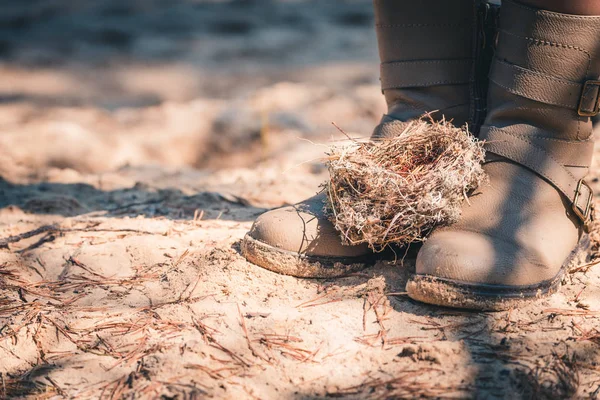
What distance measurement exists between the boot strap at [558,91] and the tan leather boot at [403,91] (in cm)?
20

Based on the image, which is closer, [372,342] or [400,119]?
[372,342]

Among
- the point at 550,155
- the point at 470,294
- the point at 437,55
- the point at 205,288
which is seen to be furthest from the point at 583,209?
the point at 205,288

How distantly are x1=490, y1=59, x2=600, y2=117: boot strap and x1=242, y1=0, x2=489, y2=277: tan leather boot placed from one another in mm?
202

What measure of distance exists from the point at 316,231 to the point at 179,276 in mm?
367

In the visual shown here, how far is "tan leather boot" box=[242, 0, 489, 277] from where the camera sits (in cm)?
150

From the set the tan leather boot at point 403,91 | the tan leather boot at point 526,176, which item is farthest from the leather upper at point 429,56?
the tan leather boot at point 526,176

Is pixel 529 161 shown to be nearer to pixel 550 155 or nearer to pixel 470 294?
pixel 550 155

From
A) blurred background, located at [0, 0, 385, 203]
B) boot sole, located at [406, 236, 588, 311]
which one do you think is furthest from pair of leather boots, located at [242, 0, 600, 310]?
blurred background, located at [0, 0, 385, 203]

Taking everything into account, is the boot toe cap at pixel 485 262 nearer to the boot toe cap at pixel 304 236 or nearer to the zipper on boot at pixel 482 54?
the boot toe cap at pixel 304 236

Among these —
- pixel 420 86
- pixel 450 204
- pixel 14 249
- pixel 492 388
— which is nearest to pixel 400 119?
pixel 420 86

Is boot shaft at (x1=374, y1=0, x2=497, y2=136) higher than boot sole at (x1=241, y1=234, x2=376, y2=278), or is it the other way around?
boot shaft at (x1=374, y1=0, x2=497, y2=136)

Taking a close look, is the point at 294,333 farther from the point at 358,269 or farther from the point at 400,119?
the point at 400,119

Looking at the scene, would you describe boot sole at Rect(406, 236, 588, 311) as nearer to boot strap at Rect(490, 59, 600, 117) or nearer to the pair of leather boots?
the pair of leather boots

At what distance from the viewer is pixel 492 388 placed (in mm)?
1086
